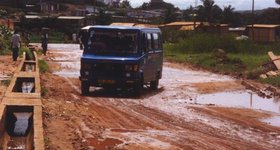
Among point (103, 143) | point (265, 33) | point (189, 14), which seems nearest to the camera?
point (103, 143)

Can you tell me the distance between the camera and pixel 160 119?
13.3 meters

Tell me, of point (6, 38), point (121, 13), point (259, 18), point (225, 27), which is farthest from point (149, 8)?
point (6, 38)

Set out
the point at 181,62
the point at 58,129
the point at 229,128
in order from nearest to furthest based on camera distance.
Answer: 1. the point at 58,129
2. the point at 229,128
3. the point at 181,62

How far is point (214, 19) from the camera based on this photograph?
250ft

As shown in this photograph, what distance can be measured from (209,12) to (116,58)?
196 ft

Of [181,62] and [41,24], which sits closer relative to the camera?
[181,62]

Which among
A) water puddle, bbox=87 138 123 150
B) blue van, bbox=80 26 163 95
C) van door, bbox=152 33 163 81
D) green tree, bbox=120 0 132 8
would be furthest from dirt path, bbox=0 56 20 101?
green tree, bbox=120 0 132 8

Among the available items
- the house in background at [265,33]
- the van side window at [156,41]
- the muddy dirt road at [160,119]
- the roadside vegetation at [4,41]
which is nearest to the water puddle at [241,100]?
the muddy dirt road at [160,119]

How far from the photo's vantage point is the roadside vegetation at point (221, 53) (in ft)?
107

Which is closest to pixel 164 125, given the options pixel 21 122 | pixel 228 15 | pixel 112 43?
pixel 21 122

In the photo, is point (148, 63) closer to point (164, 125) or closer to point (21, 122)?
point (164, 125)

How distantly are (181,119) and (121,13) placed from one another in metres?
88.5

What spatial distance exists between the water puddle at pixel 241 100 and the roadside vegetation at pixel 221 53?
8.92m

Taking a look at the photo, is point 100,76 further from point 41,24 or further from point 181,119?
point 41,24
